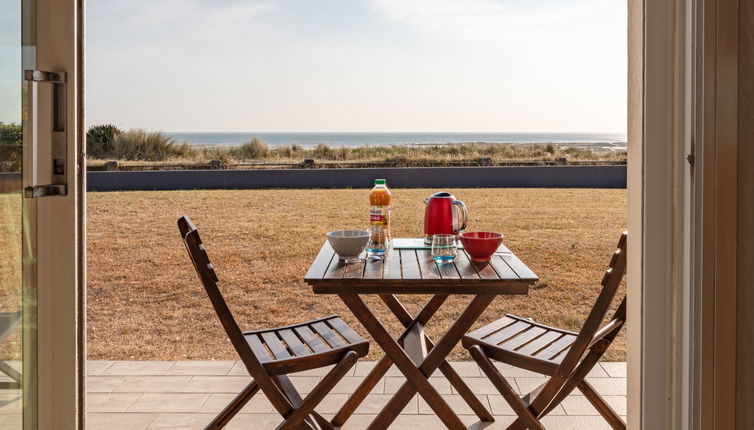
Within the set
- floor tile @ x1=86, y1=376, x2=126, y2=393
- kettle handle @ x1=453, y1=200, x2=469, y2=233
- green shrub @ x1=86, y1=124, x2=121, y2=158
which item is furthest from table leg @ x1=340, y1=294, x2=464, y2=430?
green shrub @ x1=86, y1=124, x2=121, y2=158

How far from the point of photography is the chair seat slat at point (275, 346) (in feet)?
7.67

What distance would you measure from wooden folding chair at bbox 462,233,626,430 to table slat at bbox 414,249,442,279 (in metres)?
0.32

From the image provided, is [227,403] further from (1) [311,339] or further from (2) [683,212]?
(2) [683,212]

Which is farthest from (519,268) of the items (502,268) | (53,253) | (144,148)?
(144,148)

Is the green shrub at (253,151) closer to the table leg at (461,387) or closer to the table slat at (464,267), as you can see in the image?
the table leg at (461,387)

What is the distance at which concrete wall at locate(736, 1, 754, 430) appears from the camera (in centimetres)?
128

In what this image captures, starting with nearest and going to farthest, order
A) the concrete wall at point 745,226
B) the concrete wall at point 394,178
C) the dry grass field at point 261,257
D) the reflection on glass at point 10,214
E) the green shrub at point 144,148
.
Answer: the concrete wall at point 745,226
the reflection on glass at point 10,214
the dry grass field at point 261,257
the concrete wall at point 394,178
the green shrub at point 144,148

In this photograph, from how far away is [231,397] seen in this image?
2.99 metres

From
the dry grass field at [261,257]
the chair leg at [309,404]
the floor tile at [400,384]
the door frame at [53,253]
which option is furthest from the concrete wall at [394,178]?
the door frame at [53,253]

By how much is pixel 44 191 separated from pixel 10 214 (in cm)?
10

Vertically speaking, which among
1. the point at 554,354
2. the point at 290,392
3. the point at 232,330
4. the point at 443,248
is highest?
the point at 443,248

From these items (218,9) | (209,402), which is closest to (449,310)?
(209,402)

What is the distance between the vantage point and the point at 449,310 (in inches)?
194

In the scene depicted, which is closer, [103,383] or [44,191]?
[44,191]
